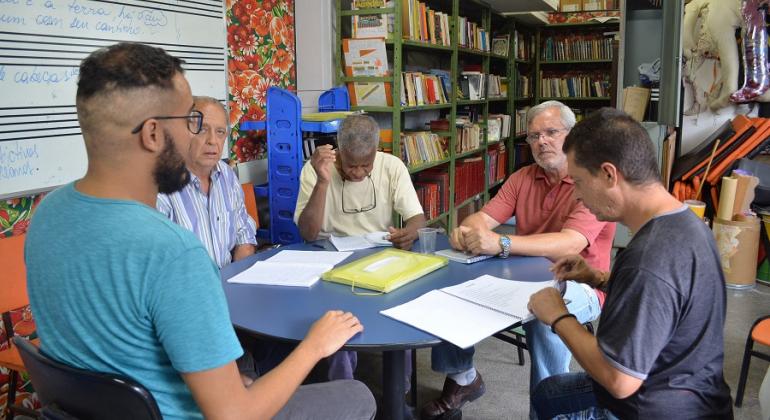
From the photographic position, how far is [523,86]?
7.60 metres

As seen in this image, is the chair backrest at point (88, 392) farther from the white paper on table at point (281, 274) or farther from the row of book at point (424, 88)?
the row of book at point (424, 88)

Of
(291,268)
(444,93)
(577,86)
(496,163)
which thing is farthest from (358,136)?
(577,86)

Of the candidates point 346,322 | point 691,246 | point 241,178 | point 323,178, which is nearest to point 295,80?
point 241,178

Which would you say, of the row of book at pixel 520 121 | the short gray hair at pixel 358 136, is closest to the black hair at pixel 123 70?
the short gray hair at pixel 358 136

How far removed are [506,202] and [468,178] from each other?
3.19m

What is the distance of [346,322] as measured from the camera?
148cm

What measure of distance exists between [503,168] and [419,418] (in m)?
4.89

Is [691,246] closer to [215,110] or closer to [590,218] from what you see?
[590,218]

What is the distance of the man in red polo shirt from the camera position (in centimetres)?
212

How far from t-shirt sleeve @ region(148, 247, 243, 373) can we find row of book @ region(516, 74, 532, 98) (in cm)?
681

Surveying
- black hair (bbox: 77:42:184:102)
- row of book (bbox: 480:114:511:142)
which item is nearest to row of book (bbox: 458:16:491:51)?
row of book (bbox: 480:114:511:142)

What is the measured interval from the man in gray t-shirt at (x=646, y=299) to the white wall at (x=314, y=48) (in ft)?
8.85

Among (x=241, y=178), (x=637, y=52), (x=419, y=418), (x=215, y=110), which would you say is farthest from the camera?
(x=637, y=52)

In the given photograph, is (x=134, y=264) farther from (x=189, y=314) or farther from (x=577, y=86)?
(x=577, y=86)
